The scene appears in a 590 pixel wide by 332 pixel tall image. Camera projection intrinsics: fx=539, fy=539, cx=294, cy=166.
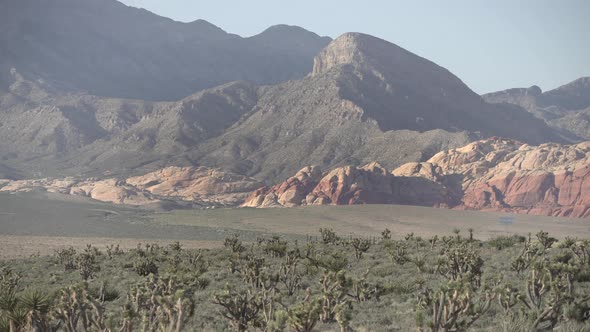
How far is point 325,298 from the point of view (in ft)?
51.9

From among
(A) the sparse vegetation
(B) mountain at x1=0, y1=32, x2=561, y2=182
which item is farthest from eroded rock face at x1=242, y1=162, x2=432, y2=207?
(A) the sparse vegetation

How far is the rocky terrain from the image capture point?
373ft

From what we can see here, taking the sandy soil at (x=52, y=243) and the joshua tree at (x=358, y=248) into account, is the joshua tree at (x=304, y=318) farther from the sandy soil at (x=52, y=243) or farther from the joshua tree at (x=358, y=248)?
the sandy soil at (x=52, y=243)

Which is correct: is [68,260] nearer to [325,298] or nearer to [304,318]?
[325,298]

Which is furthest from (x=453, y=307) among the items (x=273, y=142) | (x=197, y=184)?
(x=273, y=142)

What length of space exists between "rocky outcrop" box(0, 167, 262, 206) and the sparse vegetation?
100 metres

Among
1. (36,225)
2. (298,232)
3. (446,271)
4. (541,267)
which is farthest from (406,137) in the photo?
→ (541,267)

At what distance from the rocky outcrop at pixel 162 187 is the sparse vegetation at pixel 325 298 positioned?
10040 cm

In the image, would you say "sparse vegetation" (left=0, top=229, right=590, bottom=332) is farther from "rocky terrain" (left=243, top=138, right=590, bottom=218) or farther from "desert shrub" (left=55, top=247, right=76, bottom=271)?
"rocky terrain" (left=243, top=138, right=590, bottom=218)

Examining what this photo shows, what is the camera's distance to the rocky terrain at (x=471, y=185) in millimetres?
113750

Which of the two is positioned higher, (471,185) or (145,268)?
(471,185)

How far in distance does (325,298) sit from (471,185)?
116m

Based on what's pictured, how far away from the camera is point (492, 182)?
122 meters

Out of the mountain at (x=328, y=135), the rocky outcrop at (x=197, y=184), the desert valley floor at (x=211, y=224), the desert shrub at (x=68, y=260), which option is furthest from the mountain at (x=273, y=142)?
the desert shrub at (x=68, y=260)
